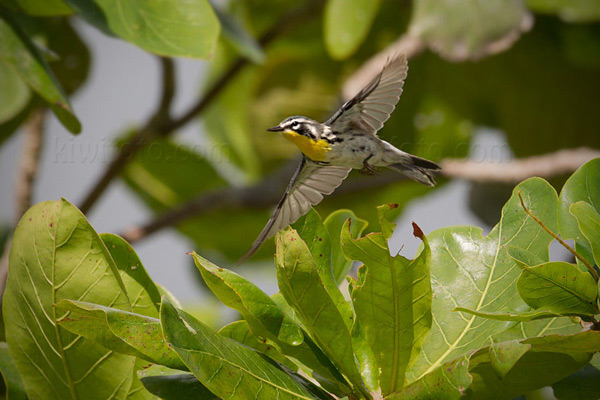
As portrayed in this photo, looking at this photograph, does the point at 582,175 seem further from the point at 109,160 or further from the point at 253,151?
the point at 253,151

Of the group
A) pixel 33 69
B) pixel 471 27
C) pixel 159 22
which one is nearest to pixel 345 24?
pixel 471 27

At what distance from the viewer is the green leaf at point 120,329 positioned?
1.15 feet

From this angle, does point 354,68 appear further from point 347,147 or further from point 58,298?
point 58,298

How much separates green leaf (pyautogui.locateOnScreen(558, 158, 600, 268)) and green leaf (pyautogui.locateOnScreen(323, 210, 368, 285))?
0.13 m

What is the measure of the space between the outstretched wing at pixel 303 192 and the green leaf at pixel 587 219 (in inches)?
6.3

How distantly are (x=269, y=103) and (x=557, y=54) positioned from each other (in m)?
0.74

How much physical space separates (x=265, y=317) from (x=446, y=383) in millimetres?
111

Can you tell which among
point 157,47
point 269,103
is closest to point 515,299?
point 157,47

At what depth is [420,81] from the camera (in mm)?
1684

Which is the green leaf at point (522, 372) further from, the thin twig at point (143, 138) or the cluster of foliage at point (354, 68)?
the thin twig at point (143, 138)

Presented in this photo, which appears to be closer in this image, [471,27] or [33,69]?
[33,69]

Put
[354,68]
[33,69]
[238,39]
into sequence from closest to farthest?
[33,69] < [238,39] < [354,68]

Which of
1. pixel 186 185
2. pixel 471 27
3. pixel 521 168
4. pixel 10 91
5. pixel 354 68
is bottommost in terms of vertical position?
pixel 186 185

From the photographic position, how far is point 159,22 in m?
0.68
